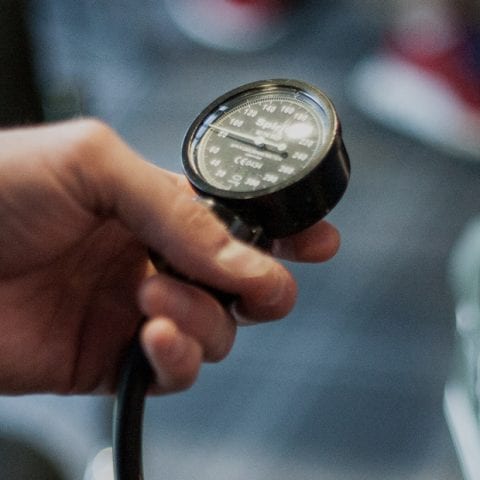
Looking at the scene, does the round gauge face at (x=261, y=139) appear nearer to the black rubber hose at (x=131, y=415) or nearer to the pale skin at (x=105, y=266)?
the pale skin at (x=105, y=266)

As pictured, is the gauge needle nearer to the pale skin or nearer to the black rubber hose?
the pale skin

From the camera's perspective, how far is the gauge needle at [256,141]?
687 millimetres

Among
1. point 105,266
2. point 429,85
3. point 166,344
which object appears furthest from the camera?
point 429,85

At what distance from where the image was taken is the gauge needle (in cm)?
69

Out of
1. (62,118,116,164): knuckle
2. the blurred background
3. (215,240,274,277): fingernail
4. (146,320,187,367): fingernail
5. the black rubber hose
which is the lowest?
the blurred background

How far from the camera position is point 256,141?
2.30 feet

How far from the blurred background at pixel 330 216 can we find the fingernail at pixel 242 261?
308 mm

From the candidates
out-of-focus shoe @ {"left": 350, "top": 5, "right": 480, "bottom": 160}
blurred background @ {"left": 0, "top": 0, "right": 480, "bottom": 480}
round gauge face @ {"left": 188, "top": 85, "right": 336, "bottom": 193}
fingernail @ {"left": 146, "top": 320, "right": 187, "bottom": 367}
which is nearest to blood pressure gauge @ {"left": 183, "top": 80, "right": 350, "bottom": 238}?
round gauge face @ {"left": 188, "top": 85, "right": 336, "bottom": 193}

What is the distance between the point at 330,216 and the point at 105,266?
76cm

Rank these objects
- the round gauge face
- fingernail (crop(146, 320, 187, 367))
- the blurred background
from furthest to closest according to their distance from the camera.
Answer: the blurred background → the round gauge face → fingernail (crop(146, 320, 187, 367))

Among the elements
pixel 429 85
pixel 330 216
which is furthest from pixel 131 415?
pixel 429 85

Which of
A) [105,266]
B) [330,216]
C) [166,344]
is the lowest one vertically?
[330,216]

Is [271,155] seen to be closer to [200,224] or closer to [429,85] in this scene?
[200,224]

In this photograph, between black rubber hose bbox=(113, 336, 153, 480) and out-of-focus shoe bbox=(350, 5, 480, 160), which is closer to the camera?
black rubber hose bbox=(113, 336, 153, 480)
